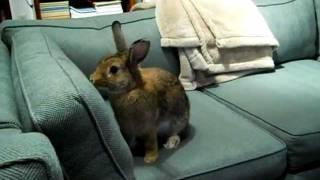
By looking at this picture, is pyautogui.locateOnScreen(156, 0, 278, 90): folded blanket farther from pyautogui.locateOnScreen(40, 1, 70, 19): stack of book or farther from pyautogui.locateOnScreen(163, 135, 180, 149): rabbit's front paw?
pyautogui.locateOnScreen(40, 1, 70, 19): stack of book

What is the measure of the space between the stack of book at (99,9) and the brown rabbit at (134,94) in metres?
1.39

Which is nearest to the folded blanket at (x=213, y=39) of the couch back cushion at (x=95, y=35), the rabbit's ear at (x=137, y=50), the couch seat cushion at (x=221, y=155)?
the couch back cushion at (x=95, y=35)

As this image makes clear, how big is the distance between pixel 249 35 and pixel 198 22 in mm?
258

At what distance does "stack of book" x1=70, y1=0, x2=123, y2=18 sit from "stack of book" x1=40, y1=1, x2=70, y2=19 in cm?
5

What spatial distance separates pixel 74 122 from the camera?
84 cm

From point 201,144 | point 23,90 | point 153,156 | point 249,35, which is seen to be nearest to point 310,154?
point 201,144

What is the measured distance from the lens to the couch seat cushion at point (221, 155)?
46.6 inches

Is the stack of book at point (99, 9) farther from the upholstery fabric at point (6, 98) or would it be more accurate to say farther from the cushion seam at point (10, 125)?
the cushion seam at point (10, 125)

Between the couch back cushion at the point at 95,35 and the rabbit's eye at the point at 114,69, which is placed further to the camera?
the couch back cushion at the point at 95,35

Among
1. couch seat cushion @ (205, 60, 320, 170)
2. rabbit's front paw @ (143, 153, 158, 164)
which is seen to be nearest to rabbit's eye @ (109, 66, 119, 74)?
rabbit's front paw @ (143, 153, 158, 164)

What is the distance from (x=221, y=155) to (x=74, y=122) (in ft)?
1.90

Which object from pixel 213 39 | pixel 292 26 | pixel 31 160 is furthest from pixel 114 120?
pixel 292 26

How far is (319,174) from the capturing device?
1433mm

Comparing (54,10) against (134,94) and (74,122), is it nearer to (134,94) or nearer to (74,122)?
(134,94)
